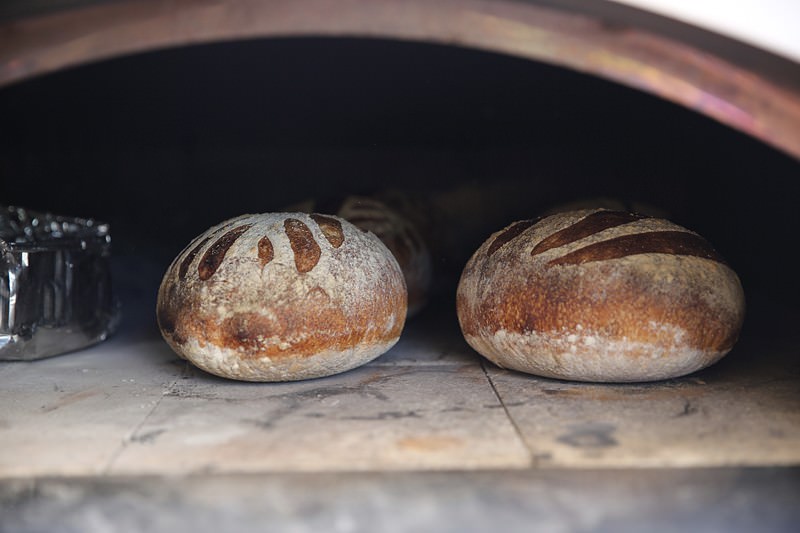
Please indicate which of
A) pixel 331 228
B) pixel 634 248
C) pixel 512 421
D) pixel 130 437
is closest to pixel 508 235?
pixel 634 248

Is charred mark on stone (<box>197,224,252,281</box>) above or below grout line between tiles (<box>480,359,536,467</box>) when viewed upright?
above

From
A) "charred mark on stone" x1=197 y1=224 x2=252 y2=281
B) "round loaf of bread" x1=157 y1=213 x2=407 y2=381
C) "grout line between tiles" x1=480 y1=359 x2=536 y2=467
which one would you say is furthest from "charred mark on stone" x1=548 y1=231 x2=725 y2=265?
"charred mark on stone" x1=197 y1=224 x2=252 y2=281

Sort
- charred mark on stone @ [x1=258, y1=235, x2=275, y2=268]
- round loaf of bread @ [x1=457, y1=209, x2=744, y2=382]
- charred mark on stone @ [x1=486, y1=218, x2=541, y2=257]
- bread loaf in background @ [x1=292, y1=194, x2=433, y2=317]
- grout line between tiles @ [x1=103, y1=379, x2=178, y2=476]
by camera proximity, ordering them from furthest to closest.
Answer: bread loaf in background @ [x1=292, y1=194, x2=433, y2=317]
charred mark on stone @ [x1=486, y1=218, x2=541, y2=257]
charred mark on stone @ [x1=258, y1=235, x2=275, y2=268]
round loaf of bread @ [x1=457, y1=209, x2=744, y2=382]
grout line between tiles @ [x1=103, y1=379, x2=178, y2=476]

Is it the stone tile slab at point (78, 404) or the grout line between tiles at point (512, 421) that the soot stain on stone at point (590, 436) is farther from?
the stone tile slab at point (78, 404)

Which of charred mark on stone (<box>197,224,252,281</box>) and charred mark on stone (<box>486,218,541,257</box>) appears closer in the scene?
charred mark on stone (<box>197,224,252,281</box>)

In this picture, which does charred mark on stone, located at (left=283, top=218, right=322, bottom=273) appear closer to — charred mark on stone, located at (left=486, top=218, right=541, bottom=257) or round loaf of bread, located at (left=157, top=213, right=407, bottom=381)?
round loaf of bread, located at (left=157, top=213, right=407, bottom=381)

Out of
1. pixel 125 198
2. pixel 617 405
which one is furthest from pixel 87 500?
pixel 125 198
